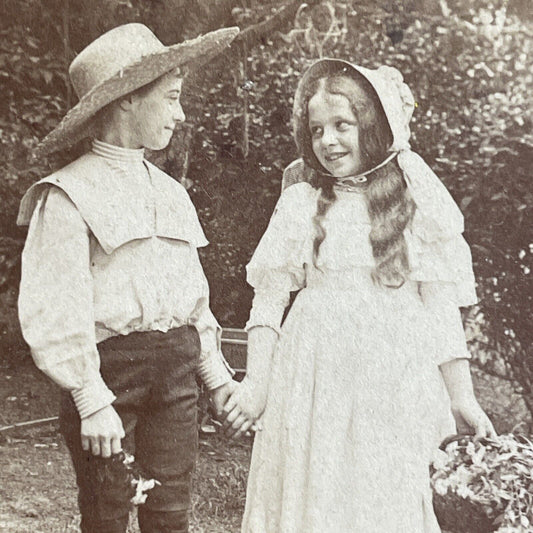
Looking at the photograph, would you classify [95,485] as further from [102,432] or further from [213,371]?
[213,371]

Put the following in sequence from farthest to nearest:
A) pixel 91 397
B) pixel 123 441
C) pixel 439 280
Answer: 1. pixel 439 280
2. pixel 123 441
3. pixel 91 397

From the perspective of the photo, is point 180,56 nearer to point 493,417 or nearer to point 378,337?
point 378,337

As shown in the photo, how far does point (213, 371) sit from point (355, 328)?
16.9 inches

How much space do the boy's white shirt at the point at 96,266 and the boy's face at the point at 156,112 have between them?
0.06 m

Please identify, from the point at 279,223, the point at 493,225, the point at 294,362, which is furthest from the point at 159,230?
the point at 493,225

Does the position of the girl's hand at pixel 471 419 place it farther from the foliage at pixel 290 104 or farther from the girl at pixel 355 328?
the foliage at pixel 290 104

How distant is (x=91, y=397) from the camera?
84.9 inches

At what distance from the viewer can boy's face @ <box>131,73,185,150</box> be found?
7.56ft

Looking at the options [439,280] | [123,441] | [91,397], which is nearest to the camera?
[91,397]

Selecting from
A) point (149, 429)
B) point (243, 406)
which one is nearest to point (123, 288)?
point (149, 429)

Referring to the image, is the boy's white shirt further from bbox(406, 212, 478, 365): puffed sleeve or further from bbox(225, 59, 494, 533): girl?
bbox(406, 212, 478, 365): puffed sleeve

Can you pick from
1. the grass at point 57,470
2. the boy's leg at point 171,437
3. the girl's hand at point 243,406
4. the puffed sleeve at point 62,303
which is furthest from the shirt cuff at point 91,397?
the girl's hand at point 243,406

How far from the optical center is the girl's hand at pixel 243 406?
2422 millimetres

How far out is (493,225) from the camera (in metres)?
2.48
